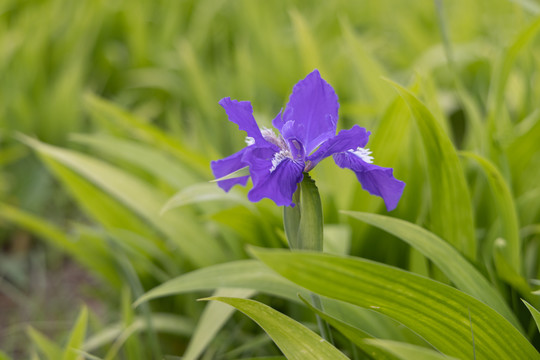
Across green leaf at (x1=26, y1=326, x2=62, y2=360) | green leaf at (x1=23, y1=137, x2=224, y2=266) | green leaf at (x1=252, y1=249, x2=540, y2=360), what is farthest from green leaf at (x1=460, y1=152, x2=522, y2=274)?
green leaf at (x1=26, y1=326, x2=62, y2=360)

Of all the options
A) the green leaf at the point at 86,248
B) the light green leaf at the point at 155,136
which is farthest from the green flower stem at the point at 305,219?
the green leaf at the point at 86,248

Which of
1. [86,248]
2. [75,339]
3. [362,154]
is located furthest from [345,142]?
[86,248]

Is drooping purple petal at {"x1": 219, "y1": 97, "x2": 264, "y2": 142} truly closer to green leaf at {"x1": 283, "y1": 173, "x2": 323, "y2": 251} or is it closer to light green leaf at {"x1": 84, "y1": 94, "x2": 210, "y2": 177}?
green leaf at {"x1": 283, "y1": 173, "x2": 323, "y2": 251}

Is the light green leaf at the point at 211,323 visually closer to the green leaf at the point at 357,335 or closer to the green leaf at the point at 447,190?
the green leaf at the point at 357,335

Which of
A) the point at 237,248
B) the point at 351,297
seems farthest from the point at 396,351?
the point at 237,248

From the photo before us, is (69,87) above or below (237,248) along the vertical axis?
above

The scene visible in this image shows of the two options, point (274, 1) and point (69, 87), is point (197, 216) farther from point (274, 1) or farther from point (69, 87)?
point (274, 1)
